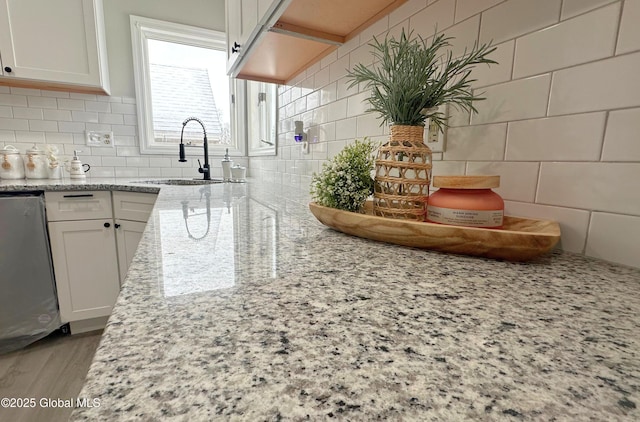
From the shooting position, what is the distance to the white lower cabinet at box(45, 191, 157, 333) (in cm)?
171

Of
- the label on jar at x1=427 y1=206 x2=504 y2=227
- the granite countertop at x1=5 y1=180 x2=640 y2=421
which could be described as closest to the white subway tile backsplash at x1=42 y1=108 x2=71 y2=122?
the granite countertop at x1=5 y1=180 x2=640 y2=421

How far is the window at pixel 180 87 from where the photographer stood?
2316 millimetres

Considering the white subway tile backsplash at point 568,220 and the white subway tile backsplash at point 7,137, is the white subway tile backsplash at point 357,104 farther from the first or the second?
the white subway tile backsplash at point 7,137

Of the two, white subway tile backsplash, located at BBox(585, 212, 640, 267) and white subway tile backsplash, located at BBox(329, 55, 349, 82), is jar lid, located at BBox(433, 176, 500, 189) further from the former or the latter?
white subway tile backsplash, located at BBox(329, 55, 349, 82)

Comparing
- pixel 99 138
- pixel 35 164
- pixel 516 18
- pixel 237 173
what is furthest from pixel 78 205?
pixel 516 18

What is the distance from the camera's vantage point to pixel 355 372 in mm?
230

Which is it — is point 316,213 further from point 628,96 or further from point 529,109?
point 628,96

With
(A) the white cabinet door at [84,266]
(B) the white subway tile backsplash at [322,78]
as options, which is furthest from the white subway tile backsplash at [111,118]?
(B) the white subway tile backsplash at [322,78]

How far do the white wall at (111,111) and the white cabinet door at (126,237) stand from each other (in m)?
0.77

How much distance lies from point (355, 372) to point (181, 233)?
558 mm

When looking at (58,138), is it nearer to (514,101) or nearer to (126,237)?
(126,237)

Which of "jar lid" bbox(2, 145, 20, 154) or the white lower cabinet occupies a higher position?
"jar lid" bbox(2, 145, 20, 154)

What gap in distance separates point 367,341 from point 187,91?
284 centimetres

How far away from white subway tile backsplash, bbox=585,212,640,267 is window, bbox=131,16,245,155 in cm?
264
